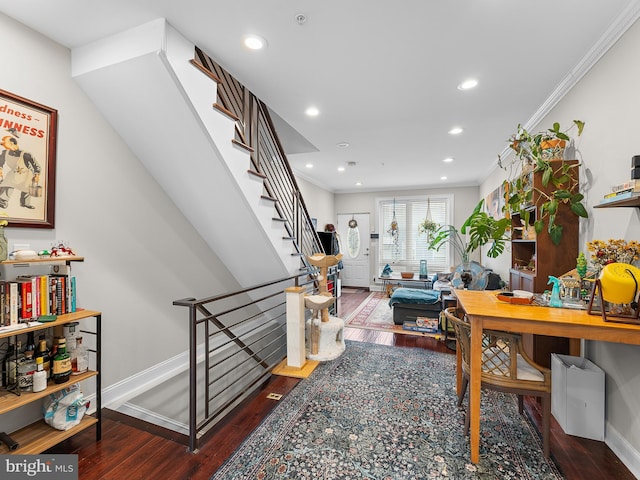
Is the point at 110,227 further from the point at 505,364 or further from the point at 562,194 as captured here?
the point at 562,194

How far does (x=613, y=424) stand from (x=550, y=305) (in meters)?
0.85

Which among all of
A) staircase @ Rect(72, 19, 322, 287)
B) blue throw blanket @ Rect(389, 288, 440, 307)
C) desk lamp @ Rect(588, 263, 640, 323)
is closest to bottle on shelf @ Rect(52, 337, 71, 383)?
staircase @ Rect(72, 19, 322, 287)

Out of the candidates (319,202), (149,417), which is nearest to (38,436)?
(149,417)

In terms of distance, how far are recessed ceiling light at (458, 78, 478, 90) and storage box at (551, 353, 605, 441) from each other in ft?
7.59

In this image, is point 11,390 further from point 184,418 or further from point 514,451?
point 514,451

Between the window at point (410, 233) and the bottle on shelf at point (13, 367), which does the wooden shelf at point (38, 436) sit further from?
the window at point (410, 233)

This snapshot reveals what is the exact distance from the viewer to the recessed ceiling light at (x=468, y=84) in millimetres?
2535

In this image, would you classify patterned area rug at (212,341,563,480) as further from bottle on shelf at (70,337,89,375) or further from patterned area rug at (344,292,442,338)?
patterned area rug at (344,292,442,338)

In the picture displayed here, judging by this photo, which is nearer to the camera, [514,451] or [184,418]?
[514,451]

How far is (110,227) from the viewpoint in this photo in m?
2.39

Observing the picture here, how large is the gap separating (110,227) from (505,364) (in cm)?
304


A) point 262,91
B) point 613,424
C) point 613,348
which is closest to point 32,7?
point 262,91

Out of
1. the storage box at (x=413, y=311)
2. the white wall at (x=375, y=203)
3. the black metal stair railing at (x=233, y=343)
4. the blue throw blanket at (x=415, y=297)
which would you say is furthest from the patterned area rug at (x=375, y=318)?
the white wall at (x=375, y=203)

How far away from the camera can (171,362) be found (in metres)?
2.92
